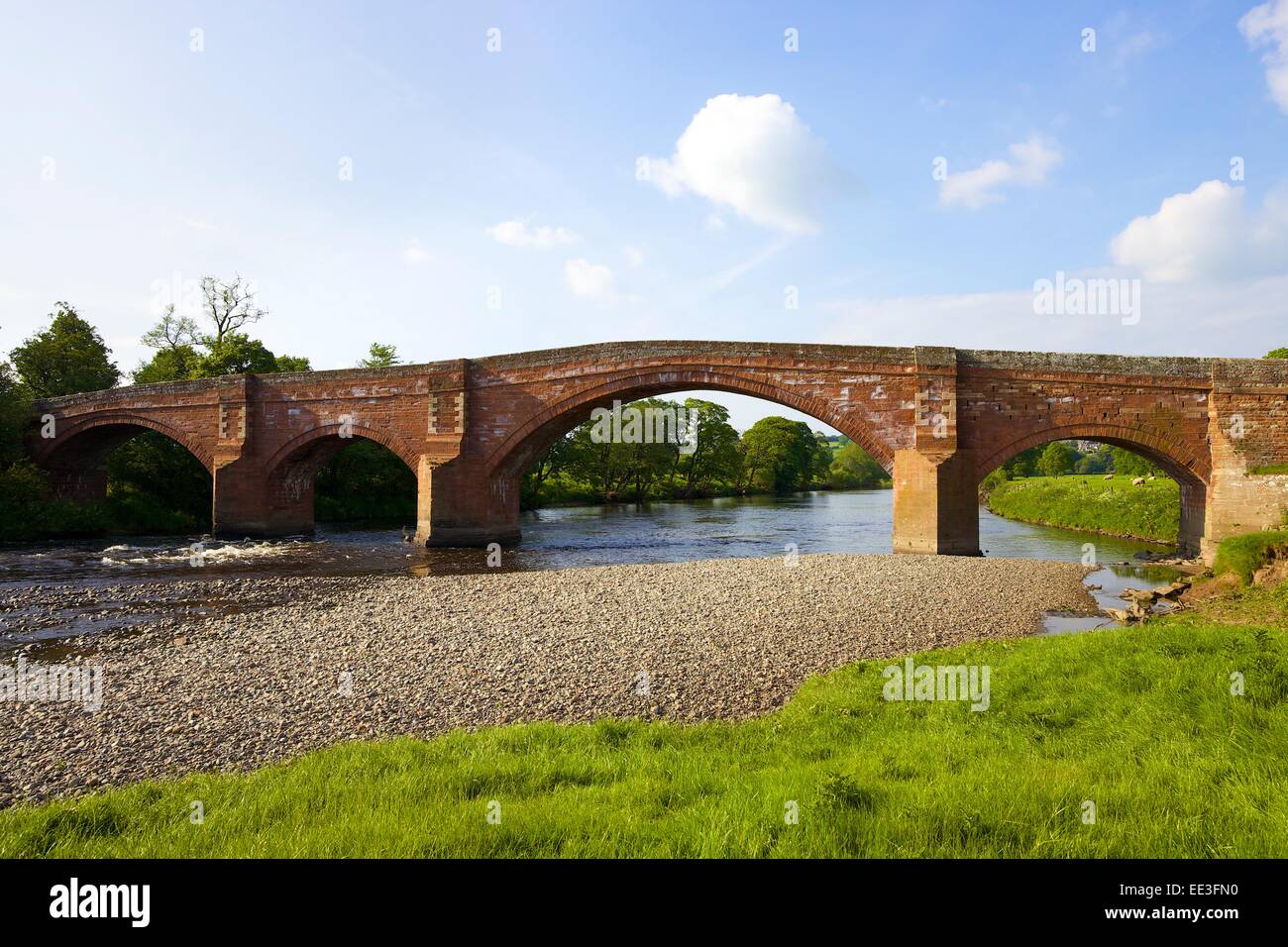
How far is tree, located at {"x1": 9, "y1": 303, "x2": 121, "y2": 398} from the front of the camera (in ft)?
116

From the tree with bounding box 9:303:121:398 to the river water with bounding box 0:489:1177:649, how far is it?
52.6 ft

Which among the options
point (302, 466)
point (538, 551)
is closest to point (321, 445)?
point (302, 466)

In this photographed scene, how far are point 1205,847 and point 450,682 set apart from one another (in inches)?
268

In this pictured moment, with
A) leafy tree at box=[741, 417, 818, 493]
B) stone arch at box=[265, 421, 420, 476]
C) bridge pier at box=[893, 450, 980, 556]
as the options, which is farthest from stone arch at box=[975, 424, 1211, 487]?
leafy tree at box=[741, 417, 818, 493]

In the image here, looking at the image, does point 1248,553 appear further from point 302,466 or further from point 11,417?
point 11,417

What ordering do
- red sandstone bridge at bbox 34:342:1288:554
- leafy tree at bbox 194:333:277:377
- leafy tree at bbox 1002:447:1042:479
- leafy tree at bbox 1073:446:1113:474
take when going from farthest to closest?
leafy tree at bbox 1073:446:1113:474 < leafy tree at bbox 1002:447:1042:479 < leafy tree at bbox 194:333:277:377 < red sandstone bridge at bbox 34:342:1288:554

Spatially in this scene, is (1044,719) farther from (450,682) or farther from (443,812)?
(450,682)

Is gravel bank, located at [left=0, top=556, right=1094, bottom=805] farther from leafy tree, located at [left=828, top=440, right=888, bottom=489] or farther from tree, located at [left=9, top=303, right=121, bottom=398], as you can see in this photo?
leafy tree, located at [left=828, top=440, right=888, bottom=489]

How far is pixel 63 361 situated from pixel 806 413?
42.2m

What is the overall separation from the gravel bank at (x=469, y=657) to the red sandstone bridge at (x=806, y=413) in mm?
5778

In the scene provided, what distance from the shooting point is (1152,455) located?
19.5 meters

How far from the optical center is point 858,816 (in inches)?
131
